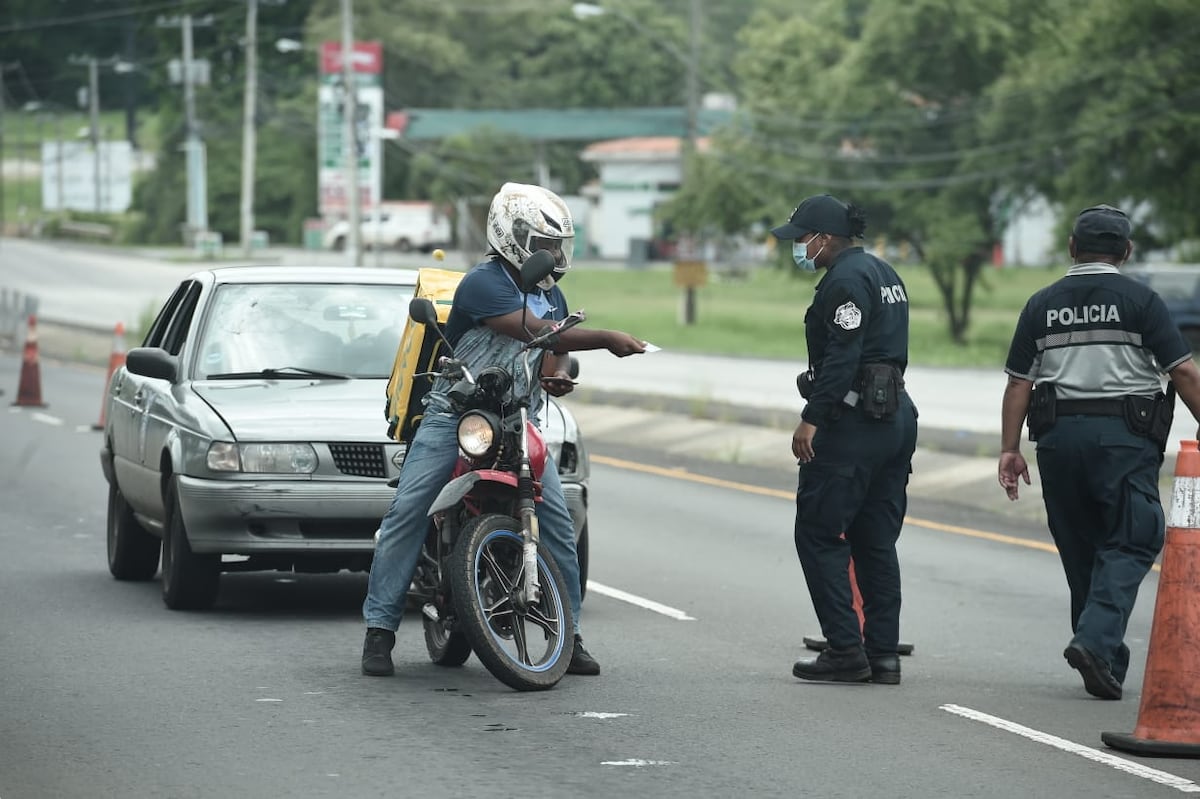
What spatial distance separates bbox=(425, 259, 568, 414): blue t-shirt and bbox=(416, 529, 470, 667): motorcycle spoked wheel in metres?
0.61

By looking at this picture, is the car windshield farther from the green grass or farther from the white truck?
the white truck

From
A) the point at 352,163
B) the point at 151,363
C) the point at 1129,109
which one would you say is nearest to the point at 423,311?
the point at 151,363

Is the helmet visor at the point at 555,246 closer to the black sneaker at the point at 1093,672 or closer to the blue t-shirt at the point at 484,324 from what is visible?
the blue t-shirt at the point at 484,324

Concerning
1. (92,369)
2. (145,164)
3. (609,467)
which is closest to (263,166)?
(145,164)

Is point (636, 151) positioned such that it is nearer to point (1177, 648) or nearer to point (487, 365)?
point (487, 365)

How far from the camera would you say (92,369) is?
109ft

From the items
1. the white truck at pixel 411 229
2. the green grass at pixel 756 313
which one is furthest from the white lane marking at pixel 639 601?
the white truck at pixel 411 229

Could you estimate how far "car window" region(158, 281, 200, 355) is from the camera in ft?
37.8

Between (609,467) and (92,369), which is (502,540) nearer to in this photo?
(609,467)

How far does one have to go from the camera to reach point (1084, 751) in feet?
24.3

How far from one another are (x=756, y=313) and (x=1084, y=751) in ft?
171

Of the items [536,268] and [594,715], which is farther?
[536,268]

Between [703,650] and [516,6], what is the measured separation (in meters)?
→ 104

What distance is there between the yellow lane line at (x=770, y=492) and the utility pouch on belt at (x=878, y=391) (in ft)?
18.3
